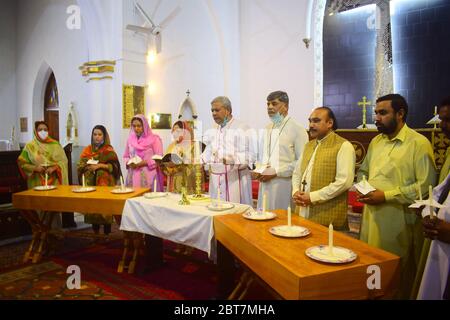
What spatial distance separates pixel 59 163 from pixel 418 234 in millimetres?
4870

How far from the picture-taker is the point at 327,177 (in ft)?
9.16

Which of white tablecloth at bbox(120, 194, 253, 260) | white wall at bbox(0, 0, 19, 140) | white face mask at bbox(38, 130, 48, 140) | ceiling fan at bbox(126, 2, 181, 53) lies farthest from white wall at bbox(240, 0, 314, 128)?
white wall at bbox(0, 0, 19, 140)

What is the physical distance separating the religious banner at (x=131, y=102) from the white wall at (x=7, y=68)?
6.69m

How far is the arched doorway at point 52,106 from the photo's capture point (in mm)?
10883

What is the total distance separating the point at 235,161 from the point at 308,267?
7.86 ft

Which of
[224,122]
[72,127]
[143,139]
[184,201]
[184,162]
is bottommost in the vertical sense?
[184,201]

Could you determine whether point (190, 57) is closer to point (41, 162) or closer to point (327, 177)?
point (41, 162)

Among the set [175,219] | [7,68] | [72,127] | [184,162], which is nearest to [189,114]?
[72,127]

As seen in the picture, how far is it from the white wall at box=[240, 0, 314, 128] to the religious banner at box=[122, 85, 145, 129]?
10.1 ft

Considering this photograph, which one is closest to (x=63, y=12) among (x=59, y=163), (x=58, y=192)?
(x=59, y=163)

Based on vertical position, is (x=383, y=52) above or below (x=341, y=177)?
above

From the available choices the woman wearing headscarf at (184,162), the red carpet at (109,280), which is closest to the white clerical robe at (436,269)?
the red carpet at (109,280)

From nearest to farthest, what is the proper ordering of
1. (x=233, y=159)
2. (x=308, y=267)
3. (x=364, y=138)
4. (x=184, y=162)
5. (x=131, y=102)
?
(x=308, y=267), (x=184, y=162), (x=233, y=159), (x=364, y=138), (x=131, y=102)

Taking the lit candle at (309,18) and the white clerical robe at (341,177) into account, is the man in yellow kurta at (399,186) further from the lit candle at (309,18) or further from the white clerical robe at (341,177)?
the lit candle at (309,18)
